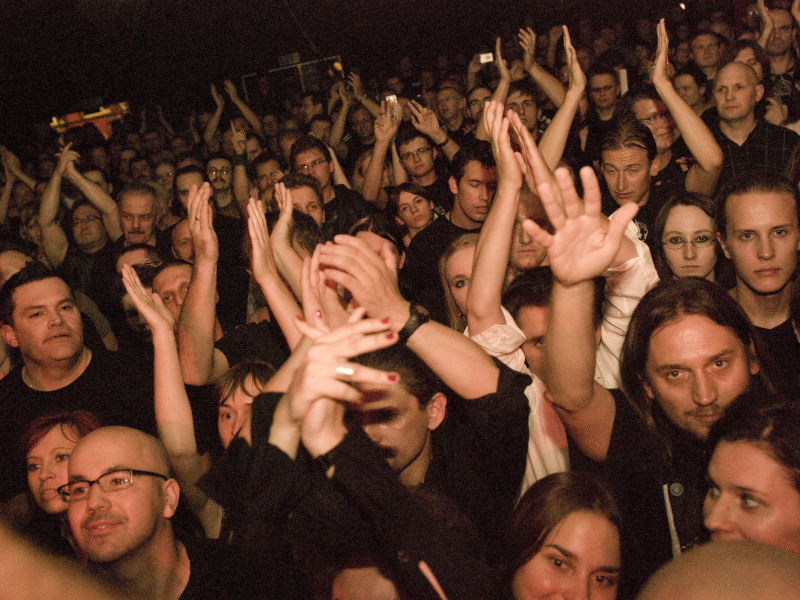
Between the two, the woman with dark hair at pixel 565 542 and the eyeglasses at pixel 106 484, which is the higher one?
the eyeglasses at pixel 106 484

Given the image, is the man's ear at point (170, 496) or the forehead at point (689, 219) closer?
the man's ear at point (170, 496)

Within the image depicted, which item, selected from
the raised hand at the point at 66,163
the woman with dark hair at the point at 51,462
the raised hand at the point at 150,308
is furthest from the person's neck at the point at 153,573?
the raised hand at the point at 66,163

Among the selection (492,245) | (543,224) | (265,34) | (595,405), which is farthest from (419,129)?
(265,34)

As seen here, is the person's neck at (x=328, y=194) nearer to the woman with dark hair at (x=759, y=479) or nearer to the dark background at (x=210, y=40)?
the woman with dark hair at (x=759, y=479)

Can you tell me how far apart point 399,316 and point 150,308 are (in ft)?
3.08

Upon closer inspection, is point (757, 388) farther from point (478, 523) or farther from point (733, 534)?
point (478, 523)

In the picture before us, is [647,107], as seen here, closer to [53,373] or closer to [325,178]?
[325,178]

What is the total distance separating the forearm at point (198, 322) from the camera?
2064 mm

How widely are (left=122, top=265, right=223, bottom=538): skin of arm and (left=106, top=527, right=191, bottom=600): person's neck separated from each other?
0.22 metres

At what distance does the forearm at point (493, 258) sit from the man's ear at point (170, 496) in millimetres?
1060

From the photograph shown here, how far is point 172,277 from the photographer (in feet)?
8.64

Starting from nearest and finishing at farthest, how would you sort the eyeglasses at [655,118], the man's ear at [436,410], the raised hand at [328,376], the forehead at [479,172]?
the raised hand at [328,376] → the man's ear at [436,410] → the forehead at [479,172] → the eyeglasses at [655,118]

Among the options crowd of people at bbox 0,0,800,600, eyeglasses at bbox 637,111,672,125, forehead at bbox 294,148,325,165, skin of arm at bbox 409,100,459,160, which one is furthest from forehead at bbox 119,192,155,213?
eyeglasses at bbox 637,111,672,125

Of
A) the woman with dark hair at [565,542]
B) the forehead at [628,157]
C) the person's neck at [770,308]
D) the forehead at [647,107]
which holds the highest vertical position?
the forehead at [647,107]
